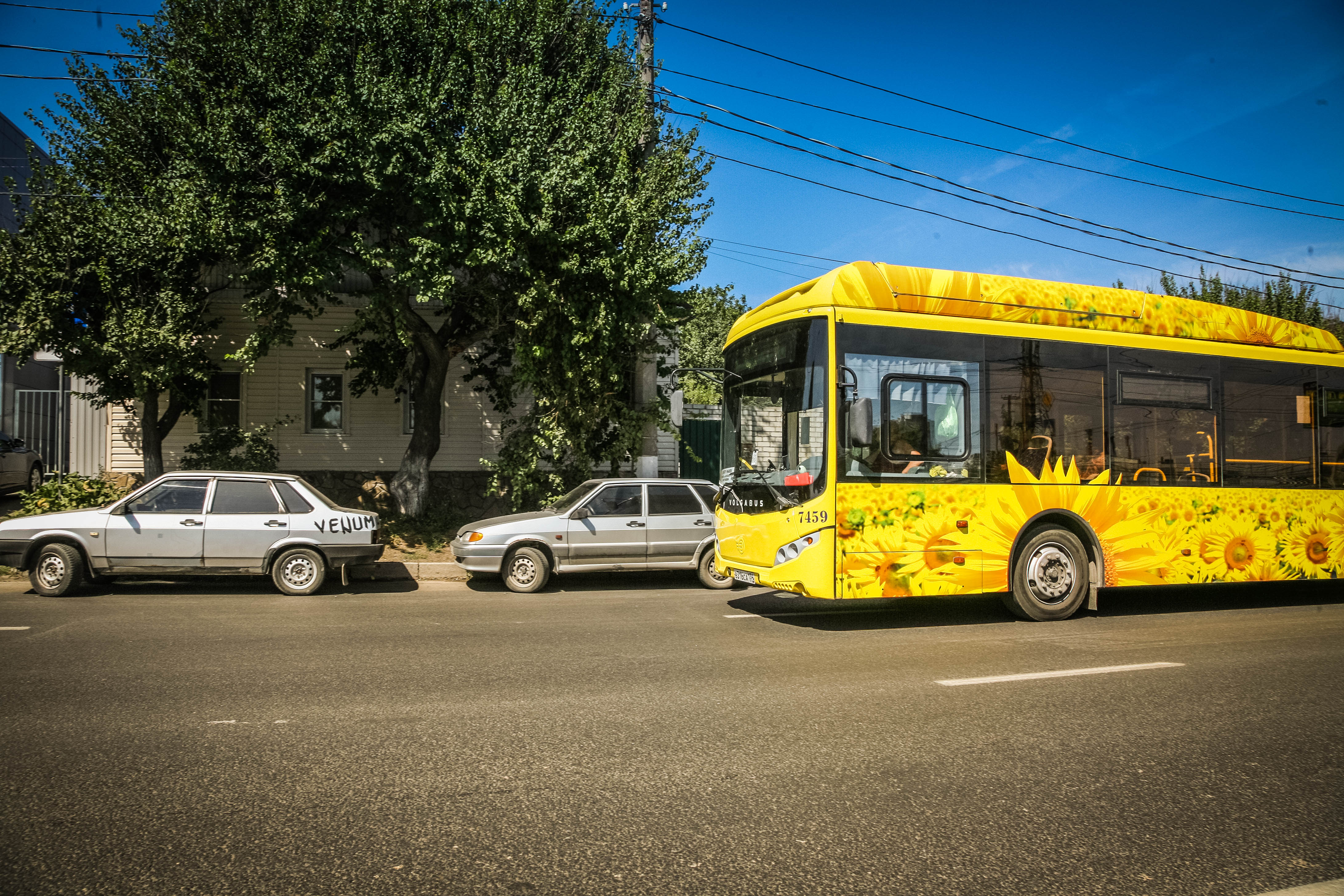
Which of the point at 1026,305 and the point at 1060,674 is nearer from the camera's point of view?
the point at 1060,674

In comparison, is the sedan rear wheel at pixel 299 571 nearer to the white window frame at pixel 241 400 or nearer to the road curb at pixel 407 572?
the road curb at pixel 407 572

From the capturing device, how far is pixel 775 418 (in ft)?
26.8

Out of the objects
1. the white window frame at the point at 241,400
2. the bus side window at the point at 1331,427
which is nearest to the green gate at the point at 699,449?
the white window frame at the point at 241,400

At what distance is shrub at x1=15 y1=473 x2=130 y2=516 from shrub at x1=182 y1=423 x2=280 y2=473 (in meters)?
1.60

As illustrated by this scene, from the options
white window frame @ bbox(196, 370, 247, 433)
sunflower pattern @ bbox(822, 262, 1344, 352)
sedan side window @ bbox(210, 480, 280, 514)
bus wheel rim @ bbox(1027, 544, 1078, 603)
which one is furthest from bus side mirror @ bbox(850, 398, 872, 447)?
white window frame @ bbox(196, 370, 247, 433)

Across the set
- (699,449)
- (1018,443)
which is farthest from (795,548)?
(699,449)

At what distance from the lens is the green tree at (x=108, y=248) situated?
11.8 m

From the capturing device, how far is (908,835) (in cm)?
318

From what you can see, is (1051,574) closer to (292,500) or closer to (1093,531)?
(1093,531)

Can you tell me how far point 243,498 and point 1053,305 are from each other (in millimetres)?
10027

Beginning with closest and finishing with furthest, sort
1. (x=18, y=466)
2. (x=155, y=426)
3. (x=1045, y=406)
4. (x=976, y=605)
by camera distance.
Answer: (x=1045, y=406) → (x=976, y=605) → (x=155, y=426) → (x=18, y=466)

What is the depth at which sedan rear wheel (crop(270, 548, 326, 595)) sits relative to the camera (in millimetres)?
10055

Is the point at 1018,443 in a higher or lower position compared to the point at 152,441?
lower

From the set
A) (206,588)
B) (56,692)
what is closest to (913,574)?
(56,692)
